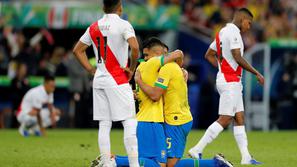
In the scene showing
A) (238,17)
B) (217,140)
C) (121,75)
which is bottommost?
(217,140)

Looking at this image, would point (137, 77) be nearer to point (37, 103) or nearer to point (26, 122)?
point (37, 103)

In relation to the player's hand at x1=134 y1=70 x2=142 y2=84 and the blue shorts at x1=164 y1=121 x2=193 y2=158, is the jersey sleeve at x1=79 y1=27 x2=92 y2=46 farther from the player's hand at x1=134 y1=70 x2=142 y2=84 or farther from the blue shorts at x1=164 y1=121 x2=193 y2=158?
the blue shorts at x1=164 y1=121 x2=193 y2=158

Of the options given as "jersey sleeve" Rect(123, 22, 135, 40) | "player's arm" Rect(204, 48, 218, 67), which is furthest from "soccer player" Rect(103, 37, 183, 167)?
"player's arm" Rect(204, 48, 218, 67)

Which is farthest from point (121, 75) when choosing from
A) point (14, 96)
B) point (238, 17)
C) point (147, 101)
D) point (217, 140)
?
point (14, 96)

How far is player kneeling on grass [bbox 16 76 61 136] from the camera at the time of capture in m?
21.9

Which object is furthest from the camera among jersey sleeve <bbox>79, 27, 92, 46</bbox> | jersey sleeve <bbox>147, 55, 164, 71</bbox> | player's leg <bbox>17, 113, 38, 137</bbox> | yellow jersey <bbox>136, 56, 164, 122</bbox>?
player's leg <bbox>17, 113, 38, 137</bbox>

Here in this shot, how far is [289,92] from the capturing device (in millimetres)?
27500

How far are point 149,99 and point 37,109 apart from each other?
1072cm

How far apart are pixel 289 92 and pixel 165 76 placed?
53.9ft

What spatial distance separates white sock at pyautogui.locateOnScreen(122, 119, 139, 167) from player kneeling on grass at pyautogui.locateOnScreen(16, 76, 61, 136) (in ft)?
34.0

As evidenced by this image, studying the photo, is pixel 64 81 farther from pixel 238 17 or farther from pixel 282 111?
pixel 238 17

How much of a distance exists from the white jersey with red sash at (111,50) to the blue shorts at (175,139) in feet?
2.81

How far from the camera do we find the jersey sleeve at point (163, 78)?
11.5 metres

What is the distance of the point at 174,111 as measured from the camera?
38.8ft
